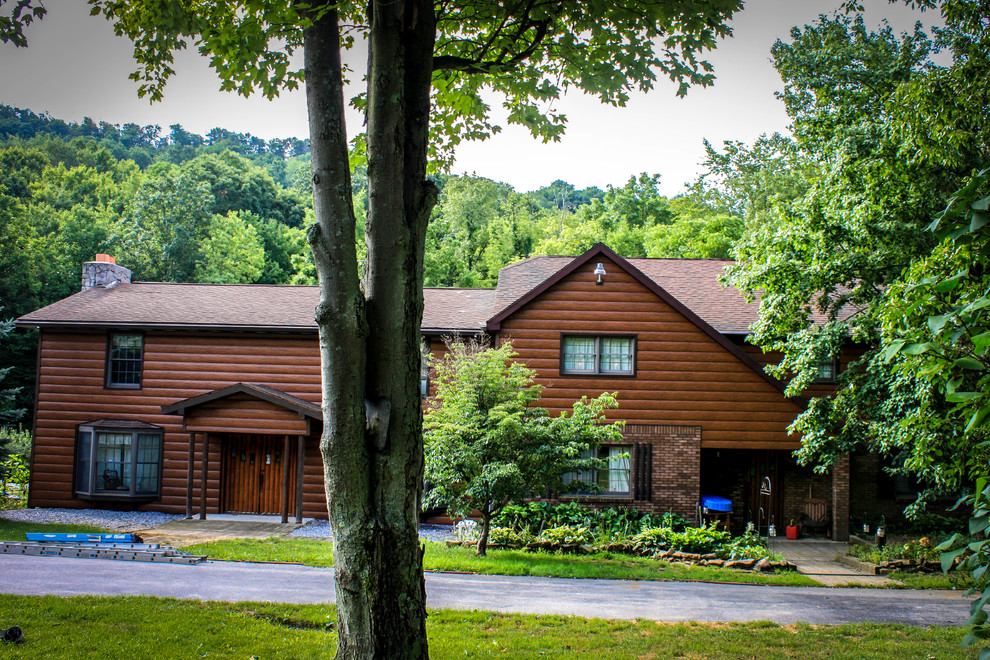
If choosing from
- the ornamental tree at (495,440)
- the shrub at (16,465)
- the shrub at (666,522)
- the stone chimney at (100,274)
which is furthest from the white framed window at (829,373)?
the stone chimney at (100,274)

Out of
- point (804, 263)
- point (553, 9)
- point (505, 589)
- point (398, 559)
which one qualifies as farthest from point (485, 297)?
point (398, 559)

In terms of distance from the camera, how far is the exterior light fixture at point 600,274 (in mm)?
18156

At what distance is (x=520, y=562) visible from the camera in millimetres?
13820

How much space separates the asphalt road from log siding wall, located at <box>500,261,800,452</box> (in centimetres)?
566

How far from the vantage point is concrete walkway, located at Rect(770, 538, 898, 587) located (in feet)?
45.0

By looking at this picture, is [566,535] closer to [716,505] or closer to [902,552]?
[716,505]

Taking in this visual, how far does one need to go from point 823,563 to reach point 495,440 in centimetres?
795

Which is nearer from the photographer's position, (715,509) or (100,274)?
(715,509)

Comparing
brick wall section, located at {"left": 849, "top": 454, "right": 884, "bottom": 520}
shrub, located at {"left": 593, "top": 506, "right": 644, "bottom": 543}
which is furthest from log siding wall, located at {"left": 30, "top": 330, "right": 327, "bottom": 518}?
brick wall section, located at {"left": 849, "top": 454, "right": 884, "bottom": 520}

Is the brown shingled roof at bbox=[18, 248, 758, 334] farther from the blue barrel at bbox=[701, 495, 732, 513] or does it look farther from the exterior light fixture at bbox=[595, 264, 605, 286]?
the blue barrel at bbox=[701, 495, 732, 513]

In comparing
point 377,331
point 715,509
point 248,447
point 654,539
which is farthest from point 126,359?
point 377,331

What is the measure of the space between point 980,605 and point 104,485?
21091mm

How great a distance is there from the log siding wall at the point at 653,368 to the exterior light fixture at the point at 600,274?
0.42 ft

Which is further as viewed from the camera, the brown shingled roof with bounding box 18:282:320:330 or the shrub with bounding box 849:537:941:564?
the brown shingled roof with bounding box 18:282:320:330
